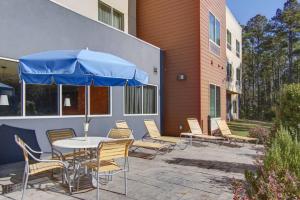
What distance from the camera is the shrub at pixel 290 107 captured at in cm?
715

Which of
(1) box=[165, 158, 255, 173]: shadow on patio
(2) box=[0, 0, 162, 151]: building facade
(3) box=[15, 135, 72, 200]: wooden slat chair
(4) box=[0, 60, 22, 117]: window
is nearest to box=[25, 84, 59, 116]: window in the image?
(2) box=[0, 0, 162, 151]: building facade

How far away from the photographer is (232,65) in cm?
2705

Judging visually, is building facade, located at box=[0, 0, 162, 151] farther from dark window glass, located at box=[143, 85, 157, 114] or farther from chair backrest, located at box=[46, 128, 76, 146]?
chair backrest, located at box=[46, 128, 76, 146]

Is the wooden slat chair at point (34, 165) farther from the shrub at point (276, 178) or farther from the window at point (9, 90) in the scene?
the shrub at point (276, 178)

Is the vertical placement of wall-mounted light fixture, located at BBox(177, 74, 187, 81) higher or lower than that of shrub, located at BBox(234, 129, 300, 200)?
higher

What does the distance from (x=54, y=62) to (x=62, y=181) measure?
2329mm

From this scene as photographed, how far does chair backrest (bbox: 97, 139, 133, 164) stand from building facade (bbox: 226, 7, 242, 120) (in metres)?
20.3

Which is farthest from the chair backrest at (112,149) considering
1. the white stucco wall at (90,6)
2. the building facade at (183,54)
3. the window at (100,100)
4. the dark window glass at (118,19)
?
the dark window glass at (118,19)

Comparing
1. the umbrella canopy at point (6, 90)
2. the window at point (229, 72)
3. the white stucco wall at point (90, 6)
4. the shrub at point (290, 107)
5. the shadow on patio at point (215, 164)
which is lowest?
the shadow on patio at point (215, 164)

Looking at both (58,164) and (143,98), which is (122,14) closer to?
(143,98)

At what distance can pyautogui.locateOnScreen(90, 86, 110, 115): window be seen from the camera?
10.6 metres

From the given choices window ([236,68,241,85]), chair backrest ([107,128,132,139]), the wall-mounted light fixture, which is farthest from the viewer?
window ([236,68,241,85])

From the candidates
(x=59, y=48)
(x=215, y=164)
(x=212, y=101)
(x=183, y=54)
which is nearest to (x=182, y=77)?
(x=183, y=54)

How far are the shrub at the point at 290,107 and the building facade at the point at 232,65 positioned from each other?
1690 centimetres
